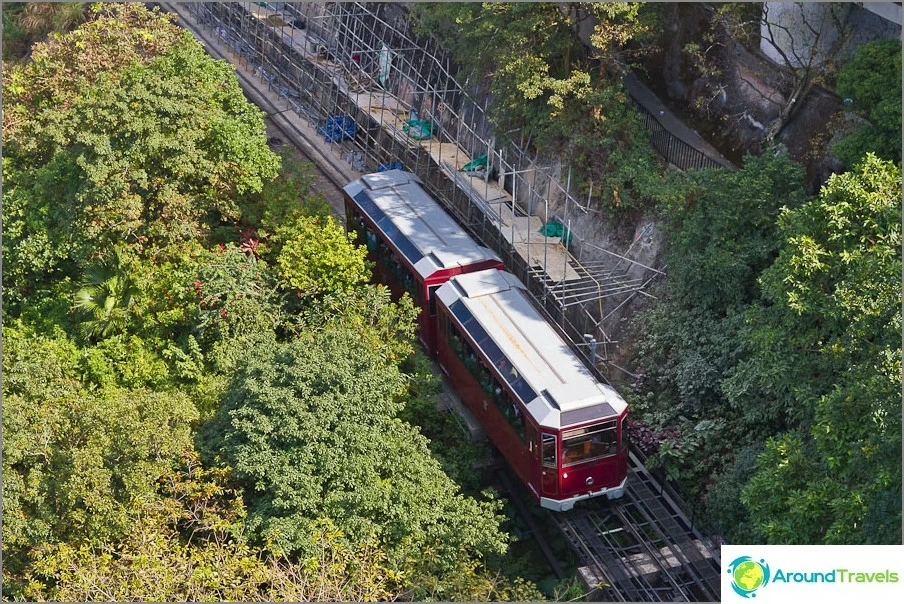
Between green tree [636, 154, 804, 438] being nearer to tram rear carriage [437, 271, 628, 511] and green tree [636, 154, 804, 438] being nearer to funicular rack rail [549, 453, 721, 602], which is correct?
funicular rack rail [549, 453, 721, 602]

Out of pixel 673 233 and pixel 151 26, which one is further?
pixel 151 26

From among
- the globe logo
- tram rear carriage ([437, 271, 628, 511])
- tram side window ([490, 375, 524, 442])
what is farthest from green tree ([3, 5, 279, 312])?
the globe logo

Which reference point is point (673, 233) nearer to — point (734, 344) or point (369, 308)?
point (734, 344)

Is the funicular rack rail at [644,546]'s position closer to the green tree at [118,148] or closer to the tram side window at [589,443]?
the tram side window at [589,443]

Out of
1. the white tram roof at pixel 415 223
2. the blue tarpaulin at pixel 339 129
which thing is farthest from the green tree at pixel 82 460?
the blue tarpaulin at pixel 339 129

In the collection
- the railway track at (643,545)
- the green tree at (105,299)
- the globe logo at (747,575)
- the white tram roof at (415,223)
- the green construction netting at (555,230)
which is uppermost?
the globe logo at (747,575)

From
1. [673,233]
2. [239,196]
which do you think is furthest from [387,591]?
[239,196]
